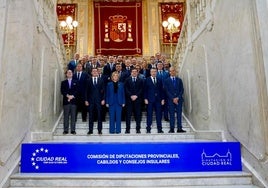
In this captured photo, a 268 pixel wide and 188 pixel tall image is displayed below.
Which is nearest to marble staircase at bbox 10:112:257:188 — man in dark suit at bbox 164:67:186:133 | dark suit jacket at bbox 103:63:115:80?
man in dark suit at bbox 164:67:186:133

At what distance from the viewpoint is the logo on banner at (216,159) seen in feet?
12.3

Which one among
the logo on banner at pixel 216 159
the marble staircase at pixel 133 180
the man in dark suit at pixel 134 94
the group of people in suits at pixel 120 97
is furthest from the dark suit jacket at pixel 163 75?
the marble staircase at pixel 133 180

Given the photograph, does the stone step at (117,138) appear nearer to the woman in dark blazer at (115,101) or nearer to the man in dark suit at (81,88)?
the woman in dark blazer at (115,101)

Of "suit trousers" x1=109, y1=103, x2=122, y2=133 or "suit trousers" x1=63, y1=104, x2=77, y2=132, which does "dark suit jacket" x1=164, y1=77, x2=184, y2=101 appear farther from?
"suit trousers" x1=63, y1=104, x2=77, y2=132

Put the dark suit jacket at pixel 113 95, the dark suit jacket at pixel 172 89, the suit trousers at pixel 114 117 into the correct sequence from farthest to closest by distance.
Result: 1. the dark suit jacket at pixel 172 89
2. the dark suit jacket at pixel 113 95
3. the suit trousers at pixel 114 117

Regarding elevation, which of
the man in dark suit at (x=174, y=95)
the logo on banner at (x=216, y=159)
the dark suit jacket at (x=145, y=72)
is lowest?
the logo on banner at (x=216, y=159)

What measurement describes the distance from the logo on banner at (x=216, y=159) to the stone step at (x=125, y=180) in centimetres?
24

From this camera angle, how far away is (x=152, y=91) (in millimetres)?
6188

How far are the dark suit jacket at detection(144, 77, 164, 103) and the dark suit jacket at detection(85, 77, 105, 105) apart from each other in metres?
0.93

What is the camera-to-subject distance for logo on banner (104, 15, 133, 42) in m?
12.4

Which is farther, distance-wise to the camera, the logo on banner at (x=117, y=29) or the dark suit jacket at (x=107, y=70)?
the logo on banner at (x=117, y=29)

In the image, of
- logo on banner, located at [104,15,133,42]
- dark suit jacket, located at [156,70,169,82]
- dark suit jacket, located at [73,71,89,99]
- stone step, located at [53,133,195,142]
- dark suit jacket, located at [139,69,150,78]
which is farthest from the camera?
logo on banner, located at [104,15,133,42]

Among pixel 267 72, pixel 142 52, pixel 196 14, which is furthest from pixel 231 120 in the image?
pixel 142 52

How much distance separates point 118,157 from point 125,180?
1.13ft
